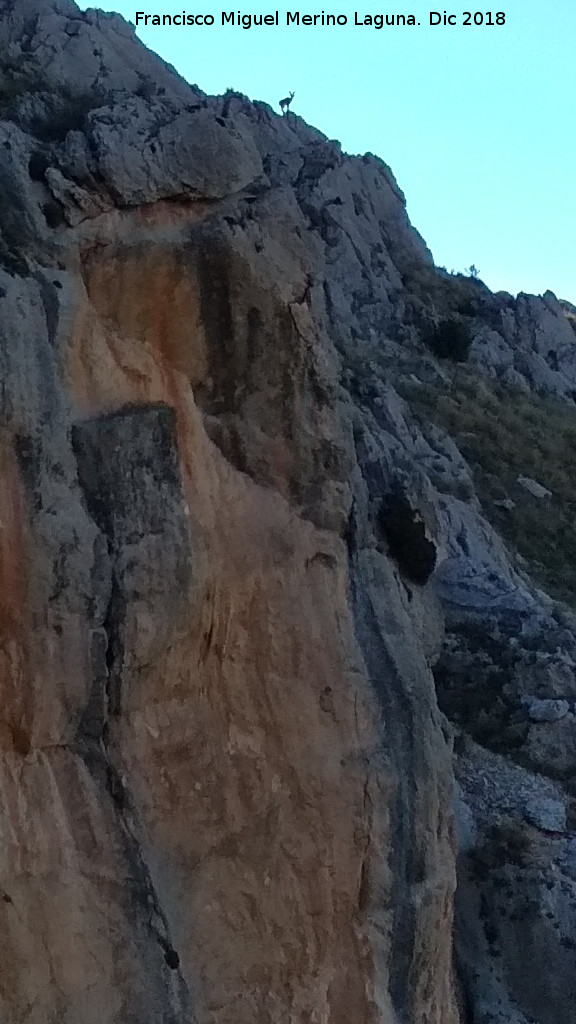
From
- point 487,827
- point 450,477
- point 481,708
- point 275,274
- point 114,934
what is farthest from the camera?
point 450,477

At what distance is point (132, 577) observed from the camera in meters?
9.42

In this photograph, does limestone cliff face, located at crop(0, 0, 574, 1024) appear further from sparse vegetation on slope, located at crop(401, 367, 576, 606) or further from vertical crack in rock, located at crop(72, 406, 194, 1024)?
sparse vegetation on slope, located at crop(401, 367, 576, 606)

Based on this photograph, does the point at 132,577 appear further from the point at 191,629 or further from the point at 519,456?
the point at 519,456

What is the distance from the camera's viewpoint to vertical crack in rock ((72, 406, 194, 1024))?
9.17 metres

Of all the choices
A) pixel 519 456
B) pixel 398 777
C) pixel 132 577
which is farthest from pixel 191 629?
pixel 519 456

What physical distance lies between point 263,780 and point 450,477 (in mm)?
18267

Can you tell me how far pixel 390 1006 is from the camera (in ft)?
34.8

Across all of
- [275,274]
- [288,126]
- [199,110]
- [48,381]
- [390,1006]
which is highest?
[288,126]

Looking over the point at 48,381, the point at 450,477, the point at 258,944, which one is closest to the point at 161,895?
the point at 258,944

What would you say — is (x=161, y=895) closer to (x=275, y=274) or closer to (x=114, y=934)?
(x=114, y=934)

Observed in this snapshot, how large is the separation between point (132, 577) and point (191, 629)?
0.93 meters

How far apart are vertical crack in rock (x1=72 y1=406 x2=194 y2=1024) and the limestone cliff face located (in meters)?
0.03

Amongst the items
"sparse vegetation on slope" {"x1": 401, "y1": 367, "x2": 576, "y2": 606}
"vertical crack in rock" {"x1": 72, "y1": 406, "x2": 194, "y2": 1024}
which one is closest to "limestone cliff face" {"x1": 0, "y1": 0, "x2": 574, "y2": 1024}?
"vertical crack in rock" {"x1": 72, "y1": 406, "x2": 194, "y2": 1024}

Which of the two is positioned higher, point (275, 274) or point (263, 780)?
point (275, 274)
